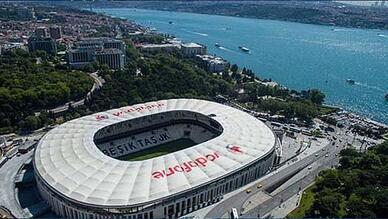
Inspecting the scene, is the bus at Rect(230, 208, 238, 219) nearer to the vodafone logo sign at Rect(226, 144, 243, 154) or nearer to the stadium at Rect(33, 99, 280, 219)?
the stadium at Rect(33, 99, 280, 219)

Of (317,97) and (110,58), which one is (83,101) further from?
(317,97)

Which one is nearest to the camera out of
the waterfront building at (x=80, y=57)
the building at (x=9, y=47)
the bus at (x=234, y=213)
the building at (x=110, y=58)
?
the bus at (x=234, y=213)

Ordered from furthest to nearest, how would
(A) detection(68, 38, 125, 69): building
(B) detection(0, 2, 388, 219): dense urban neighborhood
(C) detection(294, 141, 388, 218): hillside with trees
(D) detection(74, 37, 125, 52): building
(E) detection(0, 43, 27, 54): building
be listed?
(E) detection(0, 43, 27, 54): building, (D) detection(74, 37, 125, 52): building, (A) detection(68, 38, 125, 69): building, (B) detection(0, 2, 388, 219): dense urban neighborhood, (C) detection(294, 141, 388, 218): hillside with trees

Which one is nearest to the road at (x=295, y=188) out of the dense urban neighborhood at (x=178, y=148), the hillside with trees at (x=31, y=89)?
the dense urban neighborhood at (x=178, y=148)

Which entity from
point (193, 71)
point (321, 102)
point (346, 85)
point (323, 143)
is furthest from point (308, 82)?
point (323, 143)

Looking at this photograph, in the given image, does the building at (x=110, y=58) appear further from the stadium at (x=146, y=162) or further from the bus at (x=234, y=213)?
the bus at (x=234, y=213)

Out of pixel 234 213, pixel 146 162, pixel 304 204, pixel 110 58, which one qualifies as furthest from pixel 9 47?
pixel 304 204

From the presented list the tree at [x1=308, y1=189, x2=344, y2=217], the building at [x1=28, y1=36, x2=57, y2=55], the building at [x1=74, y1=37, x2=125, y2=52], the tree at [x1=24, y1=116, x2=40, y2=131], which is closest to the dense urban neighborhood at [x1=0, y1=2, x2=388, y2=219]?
the tree at [x1=308, y1=189, x2=344, y2=217]
